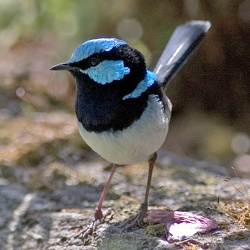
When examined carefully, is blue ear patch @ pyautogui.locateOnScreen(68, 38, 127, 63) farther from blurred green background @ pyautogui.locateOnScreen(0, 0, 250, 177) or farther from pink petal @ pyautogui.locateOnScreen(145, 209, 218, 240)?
blurred green background @ pyautogui.locateOnScreen(0, 0, 250, 177)

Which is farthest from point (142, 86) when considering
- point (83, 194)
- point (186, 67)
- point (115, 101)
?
point (186, 67)

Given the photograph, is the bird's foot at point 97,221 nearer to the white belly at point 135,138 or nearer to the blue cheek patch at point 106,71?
the white belly at point 135,138

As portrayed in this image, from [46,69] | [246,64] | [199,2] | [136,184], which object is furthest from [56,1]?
[136,184]

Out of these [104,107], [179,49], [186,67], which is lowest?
[186,67]

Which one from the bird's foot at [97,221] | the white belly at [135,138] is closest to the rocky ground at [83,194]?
the bird's foot at [97,221]

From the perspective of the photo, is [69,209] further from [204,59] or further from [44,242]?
[204,59]

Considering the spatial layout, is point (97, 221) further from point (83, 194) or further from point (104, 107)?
point (104, 107)

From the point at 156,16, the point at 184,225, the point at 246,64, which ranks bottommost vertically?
the point at 184,225
